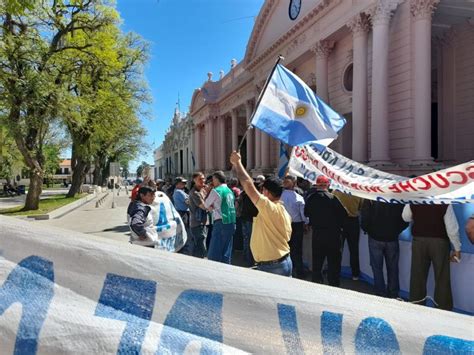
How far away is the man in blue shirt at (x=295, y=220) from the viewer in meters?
6.62

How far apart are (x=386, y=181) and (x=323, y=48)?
15.1m

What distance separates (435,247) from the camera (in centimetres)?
455

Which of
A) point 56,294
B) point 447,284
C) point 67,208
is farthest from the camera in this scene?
point 67,208

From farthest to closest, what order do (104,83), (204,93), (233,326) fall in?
(204,93), (104,83), (233,326)

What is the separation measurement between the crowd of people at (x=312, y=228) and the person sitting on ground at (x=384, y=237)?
0.01m

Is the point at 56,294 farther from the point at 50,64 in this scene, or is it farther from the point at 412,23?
the point at 50,64

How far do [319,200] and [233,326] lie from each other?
3842 millimetres

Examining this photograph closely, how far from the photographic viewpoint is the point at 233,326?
1.81 m

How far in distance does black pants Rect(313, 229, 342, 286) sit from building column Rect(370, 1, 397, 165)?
350 inches

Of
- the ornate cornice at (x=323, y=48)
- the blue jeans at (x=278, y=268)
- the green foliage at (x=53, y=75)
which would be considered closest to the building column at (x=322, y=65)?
the ornate cornice at (x=323, y=48)

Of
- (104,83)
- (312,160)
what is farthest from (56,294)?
(104,83)

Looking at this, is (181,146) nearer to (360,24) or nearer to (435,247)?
(360,24)

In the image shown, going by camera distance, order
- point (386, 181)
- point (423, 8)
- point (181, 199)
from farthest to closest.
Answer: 1. point (423, 8)
2. point (181, 199)
3. point (386, 181)

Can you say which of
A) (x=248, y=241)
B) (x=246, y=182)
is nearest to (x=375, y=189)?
(x=246, y=182)
